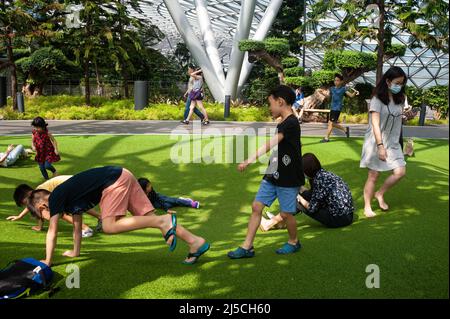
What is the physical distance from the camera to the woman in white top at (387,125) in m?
4.98

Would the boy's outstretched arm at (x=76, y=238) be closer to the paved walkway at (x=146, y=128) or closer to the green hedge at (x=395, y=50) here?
the paved walkway at (x=146, y=128)

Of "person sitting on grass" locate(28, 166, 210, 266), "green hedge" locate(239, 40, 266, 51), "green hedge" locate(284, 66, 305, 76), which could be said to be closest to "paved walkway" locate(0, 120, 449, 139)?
"green hedge" locate(239, 40, 266, 51)

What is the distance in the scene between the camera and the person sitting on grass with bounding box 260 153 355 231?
4.89m

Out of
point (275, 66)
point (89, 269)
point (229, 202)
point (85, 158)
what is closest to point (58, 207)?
point (89, 269)

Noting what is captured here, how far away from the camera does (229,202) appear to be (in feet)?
22.9

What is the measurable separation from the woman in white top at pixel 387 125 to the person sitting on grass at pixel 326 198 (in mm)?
570

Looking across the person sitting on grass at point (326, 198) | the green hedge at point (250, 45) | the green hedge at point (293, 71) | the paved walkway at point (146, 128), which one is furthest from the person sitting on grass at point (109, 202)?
the green hedge at point (293, 71)

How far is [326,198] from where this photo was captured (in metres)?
4.93

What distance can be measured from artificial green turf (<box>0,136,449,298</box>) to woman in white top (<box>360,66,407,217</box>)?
2.02 ft

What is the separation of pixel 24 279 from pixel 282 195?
216 centimetres

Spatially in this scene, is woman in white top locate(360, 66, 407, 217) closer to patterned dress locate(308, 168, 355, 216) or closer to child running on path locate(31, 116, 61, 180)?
patterned dress locate(308, 168, 355, 216)

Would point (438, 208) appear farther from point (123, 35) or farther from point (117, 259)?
Result: point (123, 35)

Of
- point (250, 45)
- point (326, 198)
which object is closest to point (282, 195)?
point (326, 198)

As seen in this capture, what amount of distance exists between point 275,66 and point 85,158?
12667mm
